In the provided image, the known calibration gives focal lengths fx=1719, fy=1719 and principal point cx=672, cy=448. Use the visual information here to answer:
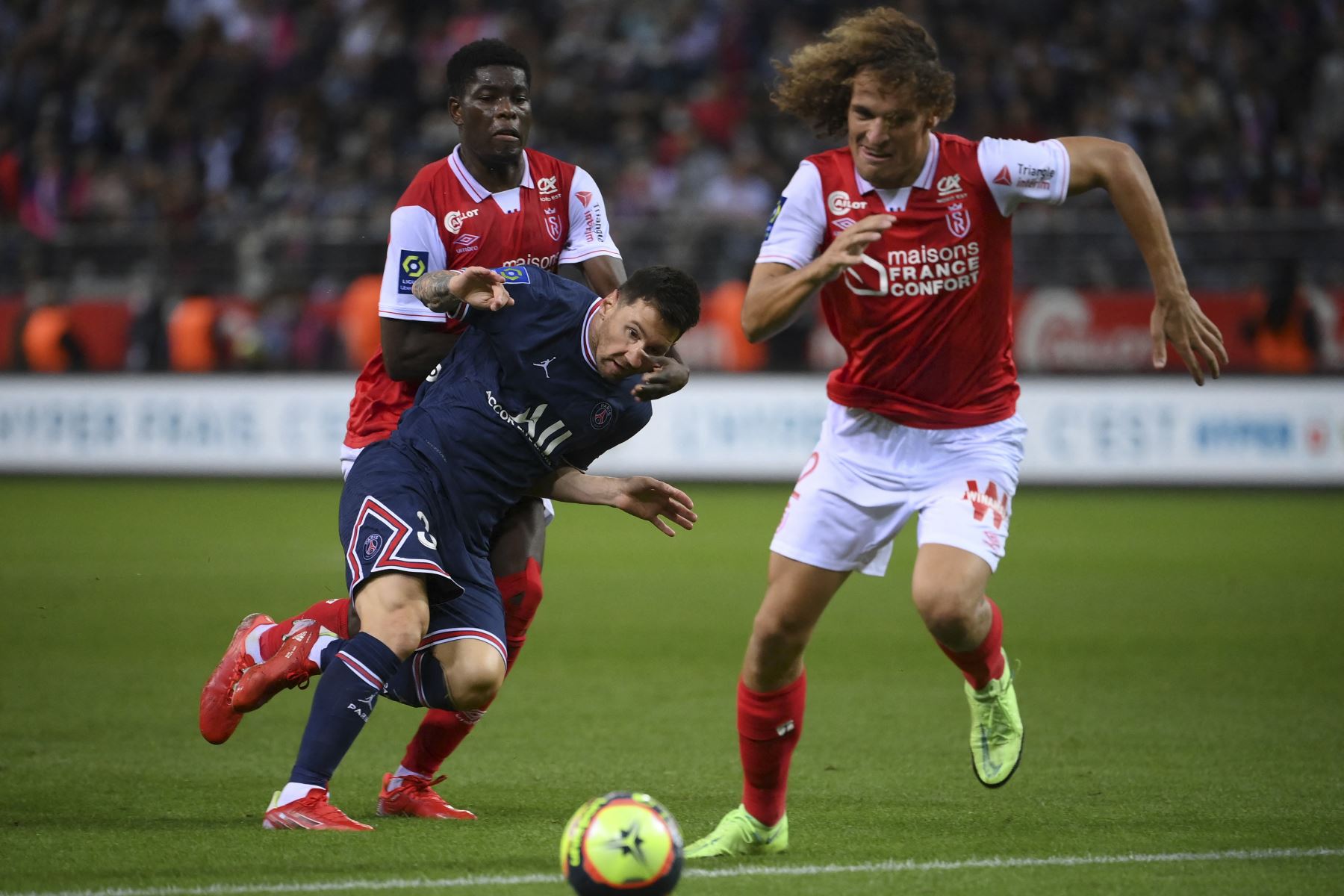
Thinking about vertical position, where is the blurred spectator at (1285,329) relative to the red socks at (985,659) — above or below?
above

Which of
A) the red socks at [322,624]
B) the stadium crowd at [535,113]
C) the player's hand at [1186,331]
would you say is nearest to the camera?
the player's hand at [1186,331]

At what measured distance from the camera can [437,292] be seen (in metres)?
5.13

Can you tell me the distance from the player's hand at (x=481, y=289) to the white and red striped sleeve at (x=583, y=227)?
841 millimetres

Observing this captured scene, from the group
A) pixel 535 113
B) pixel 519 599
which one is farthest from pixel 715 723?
pixel 535 113

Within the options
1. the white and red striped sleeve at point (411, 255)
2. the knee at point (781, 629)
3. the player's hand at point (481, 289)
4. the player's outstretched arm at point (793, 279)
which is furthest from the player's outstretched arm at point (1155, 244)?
the white and red striped sleeve at point (411, 255)

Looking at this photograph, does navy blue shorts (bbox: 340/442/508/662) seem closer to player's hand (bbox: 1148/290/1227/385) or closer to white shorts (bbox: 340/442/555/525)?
white shorts (bbox: 340/442/555/525)

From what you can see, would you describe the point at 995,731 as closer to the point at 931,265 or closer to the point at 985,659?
the point at 985,659

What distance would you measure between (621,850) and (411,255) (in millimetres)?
2334

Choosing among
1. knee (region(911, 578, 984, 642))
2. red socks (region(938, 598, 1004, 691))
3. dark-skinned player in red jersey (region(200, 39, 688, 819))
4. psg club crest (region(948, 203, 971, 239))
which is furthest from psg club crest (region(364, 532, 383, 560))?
psg club crest (region(948, 203, 971, 239))

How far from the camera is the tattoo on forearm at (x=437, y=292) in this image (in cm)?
512

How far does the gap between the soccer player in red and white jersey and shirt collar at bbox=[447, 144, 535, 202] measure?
3.60ft

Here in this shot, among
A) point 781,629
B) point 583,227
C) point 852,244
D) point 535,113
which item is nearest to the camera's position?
point 852,244

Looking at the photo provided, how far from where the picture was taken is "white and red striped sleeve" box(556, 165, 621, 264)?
5.86m

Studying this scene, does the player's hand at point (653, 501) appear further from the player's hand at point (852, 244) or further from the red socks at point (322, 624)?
the red socks at point (322, 624)
